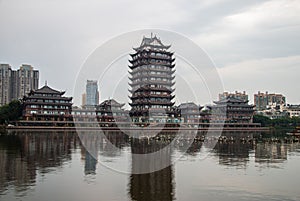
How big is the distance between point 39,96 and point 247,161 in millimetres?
64296

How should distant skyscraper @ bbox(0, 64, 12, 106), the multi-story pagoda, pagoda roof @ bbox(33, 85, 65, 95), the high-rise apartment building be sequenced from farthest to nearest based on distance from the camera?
1. the high-rise apartment building
2. distant skyscraper @ bbox(0, 64, 12, 106)
3. the multi-story pagoda
4. pagoda roof @ bbox(33, 85, 65, 95)

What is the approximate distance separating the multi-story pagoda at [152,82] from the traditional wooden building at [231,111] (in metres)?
18.9

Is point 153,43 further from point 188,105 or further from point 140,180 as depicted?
point 140,180

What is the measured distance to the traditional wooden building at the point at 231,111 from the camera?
9675 cm

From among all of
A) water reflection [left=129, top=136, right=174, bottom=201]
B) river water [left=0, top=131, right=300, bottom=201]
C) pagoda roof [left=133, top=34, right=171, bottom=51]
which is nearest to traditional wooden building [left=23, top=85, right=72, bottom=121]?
pagoda roof [left=133, top=34, right=171, bottom=51]

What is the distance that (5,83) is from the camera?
123 meters

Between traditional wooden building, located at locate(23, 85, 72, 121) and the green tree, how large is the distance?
2445mm

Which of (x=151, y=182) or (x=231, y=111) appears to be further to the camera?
(x=231, y=111)

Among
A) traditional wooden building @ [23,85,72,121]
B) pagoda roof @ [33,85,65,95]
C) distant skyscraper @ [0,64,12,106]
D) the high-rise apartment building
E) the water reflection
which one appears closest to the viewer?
the water reflection

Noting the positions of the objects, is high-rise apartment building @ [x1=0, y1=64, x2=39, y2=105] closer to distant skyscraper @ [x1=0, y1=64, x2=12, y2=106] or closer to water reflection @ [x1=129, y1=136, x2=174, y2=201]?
distant skyscraper @ [x1=0, y1=64, x2=12, y2=106]

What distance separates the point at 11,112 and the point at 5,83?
50.7 m

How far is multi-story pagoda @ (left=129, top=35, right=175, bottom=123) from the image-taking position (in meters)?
82.3

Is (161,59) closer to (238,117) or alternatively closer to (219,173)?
(238,117)

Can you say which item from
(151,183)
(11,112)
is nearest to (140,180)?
(151,183)
